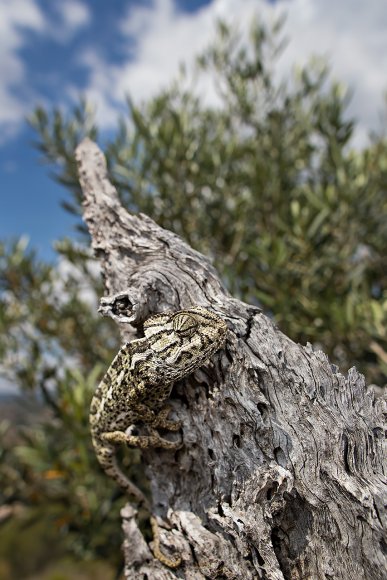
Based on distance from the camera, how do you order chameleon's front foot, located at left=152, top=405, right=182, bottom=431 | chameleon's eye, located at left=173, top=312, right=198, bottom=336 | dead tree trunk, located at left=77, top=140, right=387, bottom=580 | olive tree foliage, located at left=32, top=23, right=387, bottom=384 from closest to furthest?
1. dead tree trunk, located at left=77, top=140, right=387, bottom=580
2. chameleon's eye, located at left=173, top=312, right=198, bottom=336
3. chameleon's front foot, located at left=152, top=405, right=182, bottom=431
4. olive tree foliage, located at left=32, top=23, right=387, bottom=384

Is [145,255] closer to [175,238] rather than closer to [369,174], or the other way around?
[175,238]

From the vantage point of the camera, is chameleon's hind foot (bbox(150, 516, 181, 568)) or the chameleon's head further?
chameleon's hind foot (bbox(150, 516, 181, 568))

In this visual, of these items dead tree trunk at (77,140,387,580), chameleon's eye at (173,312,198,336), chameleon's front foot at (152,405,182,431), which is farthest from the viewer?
chameleon's front foot at (152,405,182,431)

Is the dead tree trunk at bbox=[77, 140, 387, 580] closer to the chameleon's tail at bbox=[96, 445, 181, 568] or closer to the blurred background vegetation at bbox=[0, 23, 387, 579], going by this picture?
the chameleon's tail at bbox=[96, 445, 181, 568]

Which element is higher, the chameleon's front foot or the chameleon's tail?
the chameleon's front foot

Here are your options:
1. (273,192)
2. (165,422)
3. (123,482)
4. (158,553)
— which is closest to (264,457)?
(165,422)

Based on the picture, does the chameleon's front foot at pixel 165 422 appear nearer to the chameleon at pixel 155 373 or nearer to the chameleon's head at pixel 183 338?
the chameleon at pixel 155 373

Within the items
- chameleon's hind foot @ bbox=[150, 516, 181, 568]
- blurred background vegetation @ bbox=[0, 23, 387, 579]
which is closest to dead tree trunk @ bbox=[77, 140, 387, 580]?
chameleon's hind foot @ bbox=[150, 516, 181, 568]

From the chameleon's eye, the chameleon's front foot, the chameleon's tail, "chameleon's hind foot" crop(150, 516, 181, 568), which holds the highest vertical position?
the chameleon's eye
